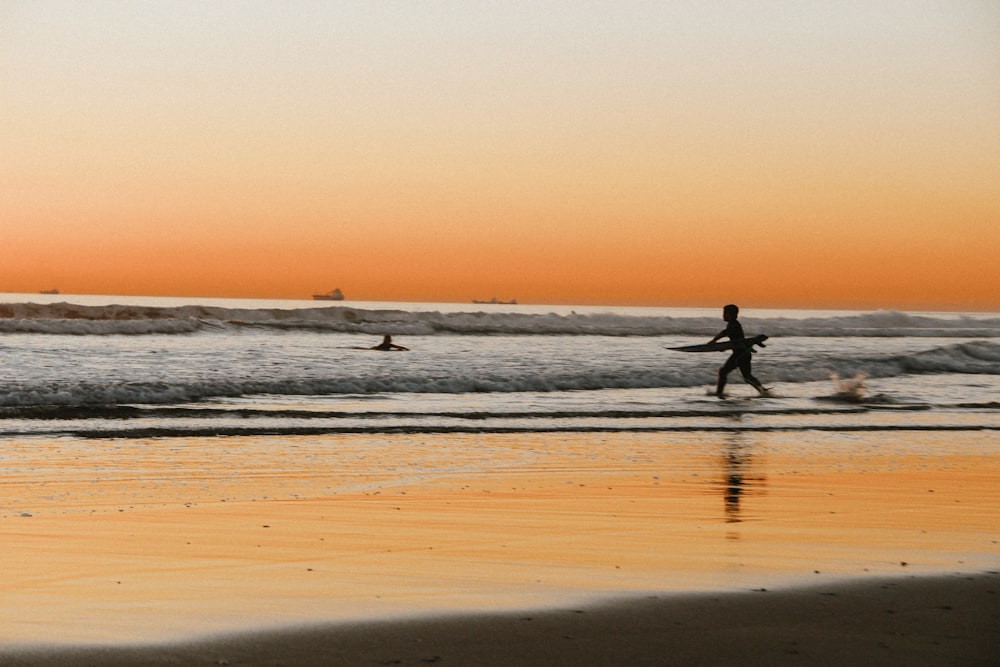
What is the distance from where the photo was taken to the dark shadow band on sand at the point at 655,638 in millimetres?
5121

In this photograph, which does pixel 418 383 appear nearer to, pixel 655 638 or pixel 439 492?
pixel 439 492

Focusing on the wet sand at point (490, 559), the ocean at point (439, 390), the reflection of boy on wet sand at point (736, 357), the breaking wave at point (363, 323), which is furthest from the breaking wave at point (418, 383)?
the breaking wave at point (363, 323)

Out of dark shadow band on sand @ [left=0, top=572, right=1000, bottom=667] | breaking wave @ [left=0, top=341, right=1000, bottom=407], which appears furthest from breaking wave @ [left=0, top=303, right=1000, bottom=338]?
dark shadow band on sand @ [left=0, top=572, right=1000, bottom=667]

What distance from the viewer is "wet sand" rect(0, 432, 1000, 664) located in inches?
213

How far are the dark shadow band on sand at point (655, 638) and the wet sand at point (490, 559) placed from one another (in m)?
0.02

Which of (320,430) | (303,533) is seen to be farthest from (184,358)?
(303,533)

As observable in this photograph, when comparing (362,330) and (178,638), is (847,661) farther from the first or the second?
(362,330)

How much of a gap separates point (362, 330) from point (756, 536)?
177 ft

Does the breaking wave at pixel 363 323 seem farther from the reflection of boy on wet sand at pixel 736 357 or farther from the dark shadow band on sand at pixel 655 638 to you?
the dark shadow band on sand at pixel 655 638

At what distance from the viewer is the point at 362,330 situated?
2422 inches

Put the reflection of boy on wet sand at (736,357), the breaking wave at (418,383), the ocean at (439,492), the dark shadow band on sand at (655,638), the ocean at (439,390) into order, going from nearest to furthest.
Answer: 1. the dark shadow band on sand at (655,638)
2. the ocean at (439,492)
3. the ocean at (439,390)
4. the breaking wave at (418,383)
5. the reflection of boy on wet sand at (736,357)

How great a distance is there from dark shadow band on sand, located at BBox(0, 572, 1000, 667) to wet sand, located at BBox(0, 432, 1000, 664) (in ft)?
0.06

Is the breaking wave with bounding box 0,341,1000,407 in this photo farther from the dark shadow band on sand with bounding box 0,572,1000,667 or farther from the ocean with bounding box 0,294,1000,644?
the dark shadow band on sand with bounding box 0,572,1000,667

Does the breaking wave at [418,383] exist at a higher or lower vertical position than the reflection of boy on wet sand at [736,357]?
lower
